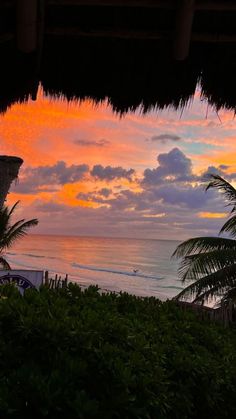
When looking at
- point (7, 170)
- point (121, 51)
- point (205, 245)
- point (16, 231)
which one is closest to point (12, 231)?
point (16, 231)

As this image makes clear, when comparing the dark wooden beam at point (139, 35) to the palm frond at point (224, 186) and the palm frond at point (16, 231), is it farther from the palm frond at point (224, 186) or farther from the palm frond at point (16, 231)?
the palm frond at point (16, 231)

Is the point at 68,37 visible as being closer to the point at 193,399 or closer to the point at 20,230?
the point at 193,399

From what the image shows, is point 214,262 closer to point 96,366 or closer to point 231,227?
point 231,227

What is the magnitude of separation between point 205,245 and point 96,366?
11504 millimetres

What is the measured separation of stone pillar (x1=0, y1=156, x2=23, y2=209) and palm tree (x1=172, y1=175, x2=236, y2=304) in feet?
17.7

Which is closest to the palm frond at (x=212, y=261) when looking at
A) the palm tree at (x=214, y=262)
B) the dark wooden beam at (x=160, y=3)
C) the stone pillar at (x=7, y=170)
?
the palm tree at (x=214, y=262)

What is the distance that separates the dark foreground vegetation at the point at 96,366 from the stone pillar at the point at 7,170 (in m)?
6.62

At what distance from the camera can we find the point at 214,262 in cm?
1264

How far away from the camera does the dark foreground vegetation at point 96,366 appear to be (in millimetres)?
2027

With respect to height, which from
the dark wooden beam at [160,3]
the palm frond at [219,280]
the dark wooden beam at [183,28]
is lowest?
the palm frond at [219,280]

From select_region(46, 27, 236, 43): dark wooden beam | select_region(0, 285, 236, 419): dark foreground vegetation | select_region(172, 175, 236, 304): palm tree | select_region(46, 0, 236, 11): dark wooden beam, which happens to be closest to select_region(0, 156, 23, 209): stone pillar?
select_region(172, 175, 236, 304): palm tree

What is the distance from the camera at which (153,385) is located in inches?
95.7

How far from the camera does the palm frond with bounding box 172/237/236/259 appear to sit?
1338 cm

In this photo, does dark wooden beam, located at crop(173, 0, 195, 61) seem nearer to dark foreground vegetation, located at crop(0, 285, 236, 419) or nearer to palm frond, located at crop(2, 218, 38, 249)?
dark foreground vegetation, located at crop(0, 285, 236, 419)
